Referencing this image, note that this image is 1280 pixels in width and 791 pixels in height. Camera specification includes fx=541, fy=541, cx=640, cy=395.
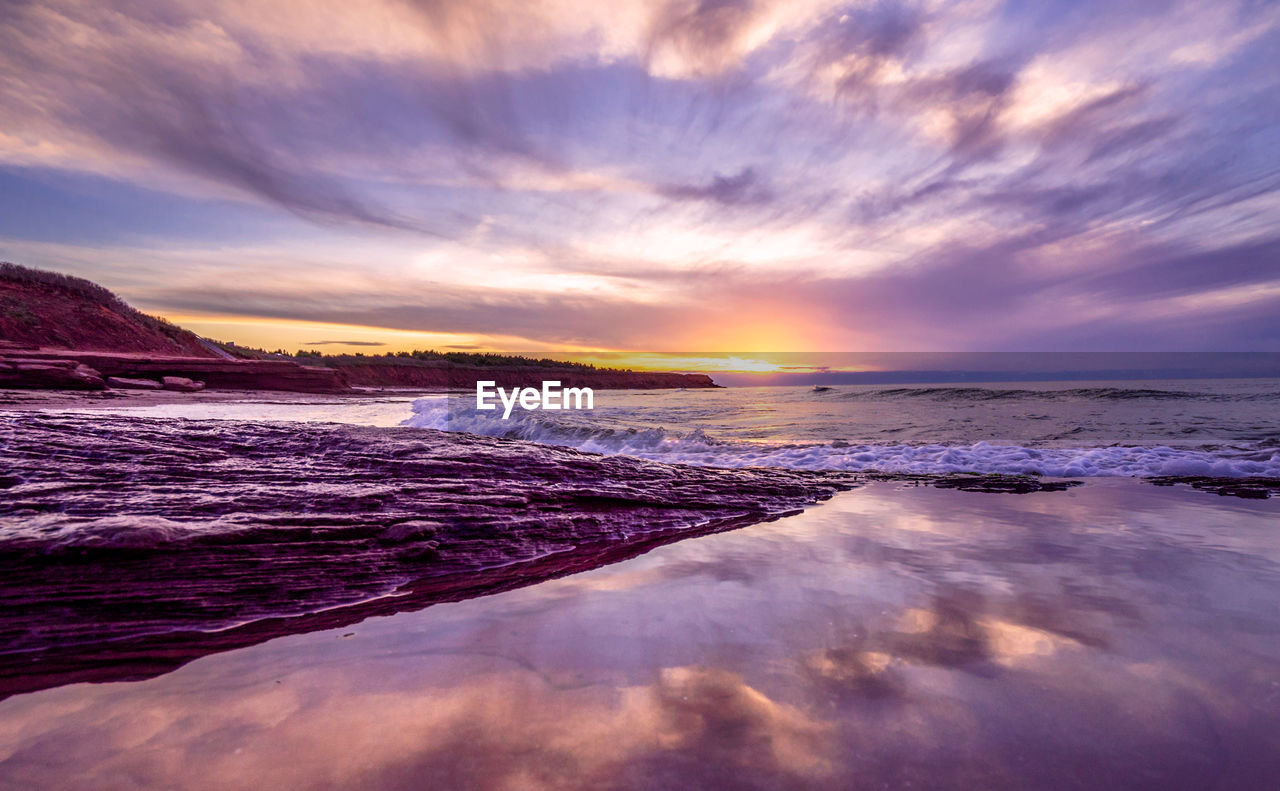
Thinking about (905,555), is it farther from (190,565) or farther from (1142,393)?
(1142,393)

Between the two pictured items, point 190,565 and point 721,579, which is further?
point 721,579

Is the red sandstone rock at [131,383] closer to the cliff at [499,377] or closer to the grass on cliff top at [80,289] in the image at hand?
the grass on cliff top at [80,289]

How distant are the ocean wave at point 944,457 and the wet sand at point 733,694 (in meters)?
4.51

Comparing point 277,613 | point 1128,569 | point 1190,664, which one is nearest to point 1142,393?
point 1128,569

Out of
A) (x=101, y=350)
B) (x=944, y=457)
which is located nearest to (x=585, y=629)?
(x=944, y=457)

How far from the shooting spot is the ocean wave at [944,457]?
23.9 ft

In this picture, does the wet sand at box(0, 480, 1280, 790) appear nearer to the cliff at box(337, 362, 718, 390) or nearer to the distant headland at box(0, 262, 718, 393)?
the distant headland at box(0, 262, 718, 393)

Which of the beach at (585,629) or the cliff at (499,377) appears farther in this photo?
the cliff at (499,377)

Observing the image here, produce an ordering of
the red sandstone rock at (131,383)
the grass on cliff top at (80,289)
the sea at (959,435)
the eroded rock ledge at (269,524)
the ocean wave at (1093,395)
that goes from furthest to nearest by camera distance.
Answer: the grass on cliff top at (80,289) < the red sandstone rock at (131,383) < the ocean wave at (1093,395) < the sea at (959,435) < the eroded rock ledge at (269,524)

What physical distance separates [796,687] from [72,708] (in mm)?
2519

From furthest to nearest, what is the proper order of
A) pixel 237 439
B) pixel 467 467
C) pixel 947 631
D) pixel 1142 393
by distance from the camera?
pixel 1142 393
pixel 237 439
pixel 467 467
pixel 947 631

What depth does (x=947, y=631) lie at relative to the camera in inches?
98.7

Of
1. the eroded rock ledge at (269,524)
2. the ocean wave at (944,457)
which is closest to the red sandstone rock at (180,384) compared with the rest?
the ocean wave at (944,457)

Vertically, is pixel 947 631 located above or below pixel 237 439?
below
